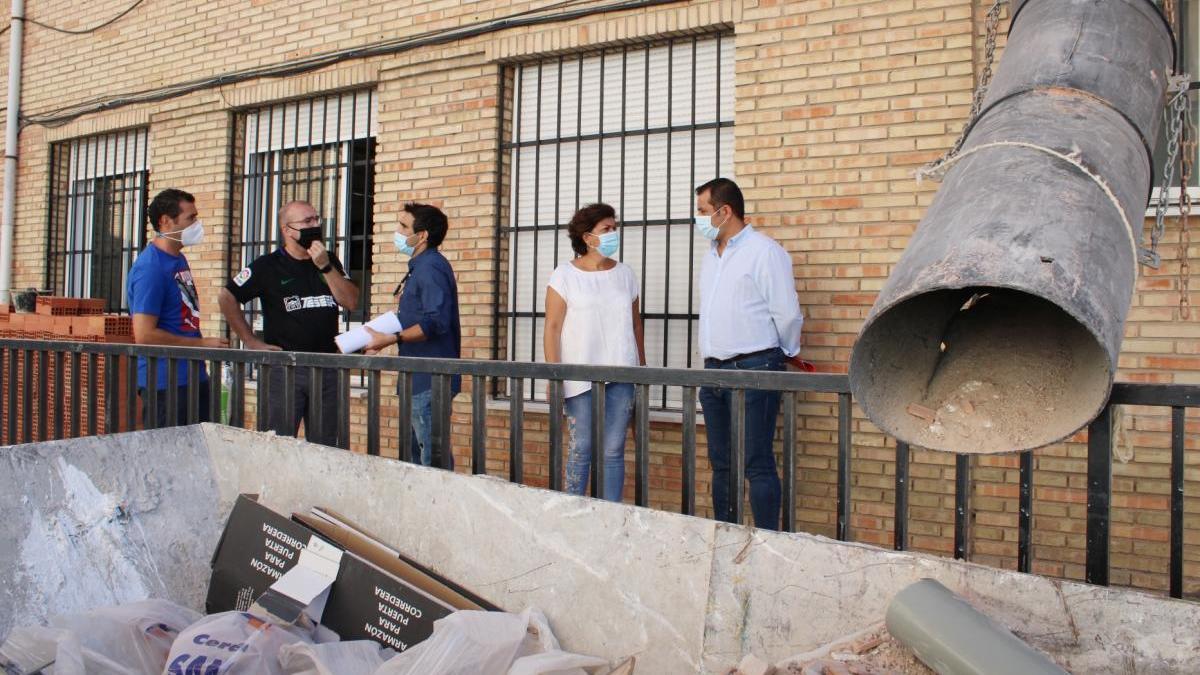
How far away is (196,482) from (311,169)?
476cm

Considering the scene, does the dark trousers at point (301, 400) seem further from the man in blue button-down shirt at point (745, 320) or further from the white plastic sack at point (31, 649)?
the man in blue button-down shirt at point (745, 320)

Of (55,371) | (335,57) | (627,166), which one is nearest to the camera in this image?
(55,371)

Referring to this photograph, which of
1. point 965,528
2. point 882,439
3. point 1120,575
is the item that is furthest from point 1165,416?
point 965,528

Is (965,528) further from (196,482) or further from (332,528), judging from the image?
(196,482)

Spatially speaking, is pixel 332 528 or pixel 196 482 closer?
pixel 332 528

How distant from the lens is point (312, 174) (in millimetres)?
7637

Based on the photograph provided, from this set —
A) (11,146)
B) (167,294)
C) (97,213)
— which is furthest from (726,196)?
(11,146)

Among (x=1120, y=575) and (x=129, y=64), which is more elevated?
(x=129, y=64)

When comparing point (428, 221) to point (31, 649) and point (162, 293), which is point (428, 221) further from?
point (31, 649)

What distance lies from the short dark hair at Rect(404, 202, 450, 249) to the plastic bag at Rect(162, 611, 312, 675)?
2.74 meters

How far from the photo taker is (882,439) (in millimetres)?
5035

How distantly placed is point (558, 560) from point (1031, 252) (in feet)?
4.91

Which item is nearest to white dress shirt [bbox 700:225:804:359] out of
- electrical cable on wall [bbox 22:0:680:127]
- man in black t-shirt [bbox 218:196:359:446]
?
electrical cable on wall [bbox 22:0:680:127]

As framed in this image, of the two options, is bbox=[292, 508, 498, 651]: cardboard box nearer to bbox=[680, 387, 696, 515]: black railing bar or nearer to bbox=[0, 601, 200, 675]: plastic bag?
bbox=[0, 601, 200, 675]: plastic bag
